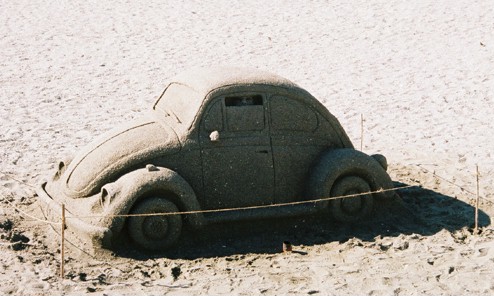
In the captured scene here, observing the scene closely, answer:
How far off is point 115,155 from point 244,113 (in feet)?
4.86

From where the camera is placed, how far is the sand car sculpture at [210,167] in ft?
31.2

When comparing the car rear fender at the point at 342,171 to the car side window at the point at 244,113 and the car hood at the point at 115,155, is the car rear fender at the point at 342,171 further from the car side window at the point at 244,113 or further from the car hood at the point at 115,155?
the car hood at the point at 115,155

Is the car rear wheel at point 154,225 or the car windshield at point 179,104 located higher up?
the car windshield at point 179,104

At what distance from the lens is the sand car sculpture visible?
952cm

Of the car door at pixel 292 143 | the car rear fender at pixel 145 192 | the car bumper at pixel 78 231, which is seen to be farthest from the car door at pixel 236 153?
the car bumper at pixel 78 231

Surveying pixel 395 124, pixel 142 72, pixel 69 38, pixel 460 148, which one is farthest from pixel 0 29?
pixel 460 148

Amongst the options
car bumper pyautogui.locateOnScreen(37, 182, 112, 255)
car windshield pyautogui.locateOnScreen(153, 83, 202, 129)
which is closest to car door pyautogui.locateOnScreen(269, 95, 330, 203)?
car windshield pyautogui.locateOnScreen(153, 83, 202, 129)

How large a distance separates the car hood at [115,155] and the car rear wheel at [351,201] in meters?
1.94

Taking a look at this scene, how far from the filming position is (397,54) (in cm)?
1761

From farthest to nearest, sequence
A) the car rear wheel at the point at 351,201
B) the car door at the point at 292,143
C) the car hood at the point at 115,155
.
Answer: the car rear wheel at the point at 351,201, the car door at the point at 292,143, the car hood at the point at 115,155

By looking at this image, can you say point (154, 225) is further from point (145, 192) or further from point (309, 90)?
point (309, 90)

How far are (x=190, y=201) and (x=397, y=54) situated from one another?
9.03 metres

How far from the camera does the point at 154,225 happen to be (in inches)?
→ 376

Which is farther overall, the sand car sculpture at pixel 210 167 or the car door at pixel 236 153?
the car door at pixel 236 153
